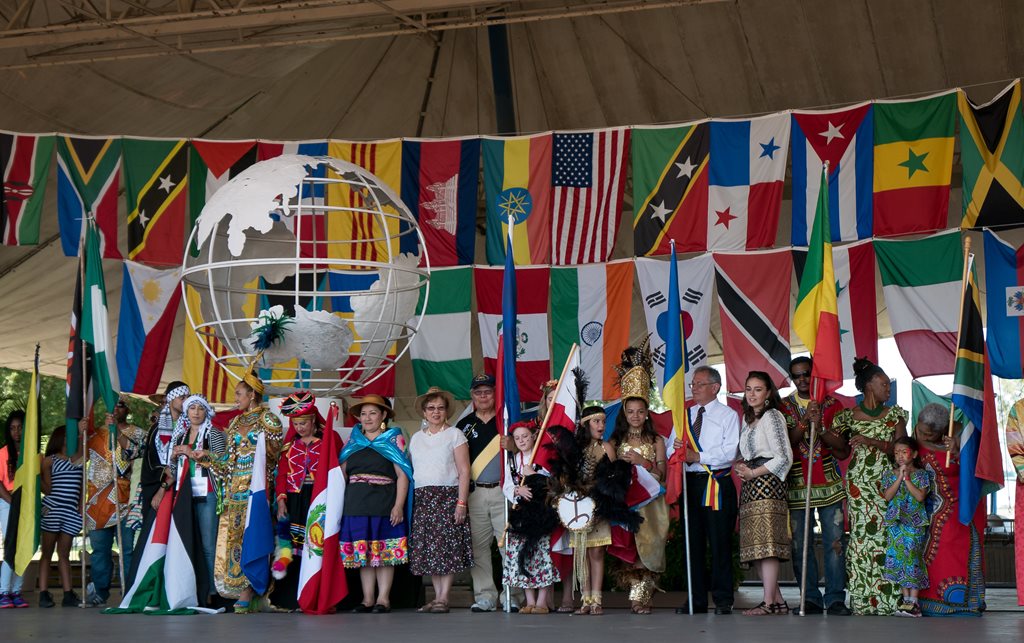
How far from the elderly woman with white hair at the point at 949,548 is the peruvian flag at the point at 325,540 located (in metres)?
3.66

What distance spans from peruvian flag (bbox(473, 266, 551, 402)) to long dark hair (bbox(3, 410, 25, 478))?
167 inches

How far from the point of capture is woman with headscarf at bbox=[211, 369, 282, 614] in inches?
300

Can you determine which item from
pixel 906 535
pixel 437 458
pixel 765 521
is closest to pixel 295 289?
pixel 437 458

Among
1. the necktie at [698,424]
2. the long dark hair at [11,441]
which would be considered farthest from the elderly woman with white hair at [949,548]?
the long dark hair at [11,441]

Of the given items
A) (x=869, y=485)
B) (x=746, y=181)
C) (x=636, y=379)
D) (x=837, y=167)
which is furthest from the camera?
(x=746, y=181)

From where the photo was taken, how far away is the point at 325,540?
7.53 metres

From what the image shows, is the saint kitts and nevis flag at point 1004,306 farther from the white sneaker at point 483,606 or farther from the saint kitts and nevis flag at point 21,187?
the saint kitts and nevis flag at point 21,187

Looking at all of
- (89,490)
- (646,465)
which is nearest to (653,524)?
(646,465)

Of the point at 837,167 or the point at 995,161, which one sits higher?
the point at 837,167

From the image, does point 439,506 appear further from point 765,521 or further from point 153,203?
point 153,203

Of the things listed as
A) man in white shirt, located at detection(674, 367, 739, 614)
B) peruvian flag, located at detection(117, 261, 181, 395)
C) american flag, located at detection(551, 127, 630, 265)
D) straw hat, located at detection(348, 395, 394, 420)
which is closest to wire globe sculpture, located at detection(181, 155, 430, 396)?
straw hat, located at detection(348, 395, 394, 420)

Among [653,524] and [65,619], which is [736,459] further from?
[65,619]

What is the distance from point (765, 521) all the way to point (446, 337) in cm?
514

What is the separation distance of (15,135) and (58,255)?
2.28 metres
